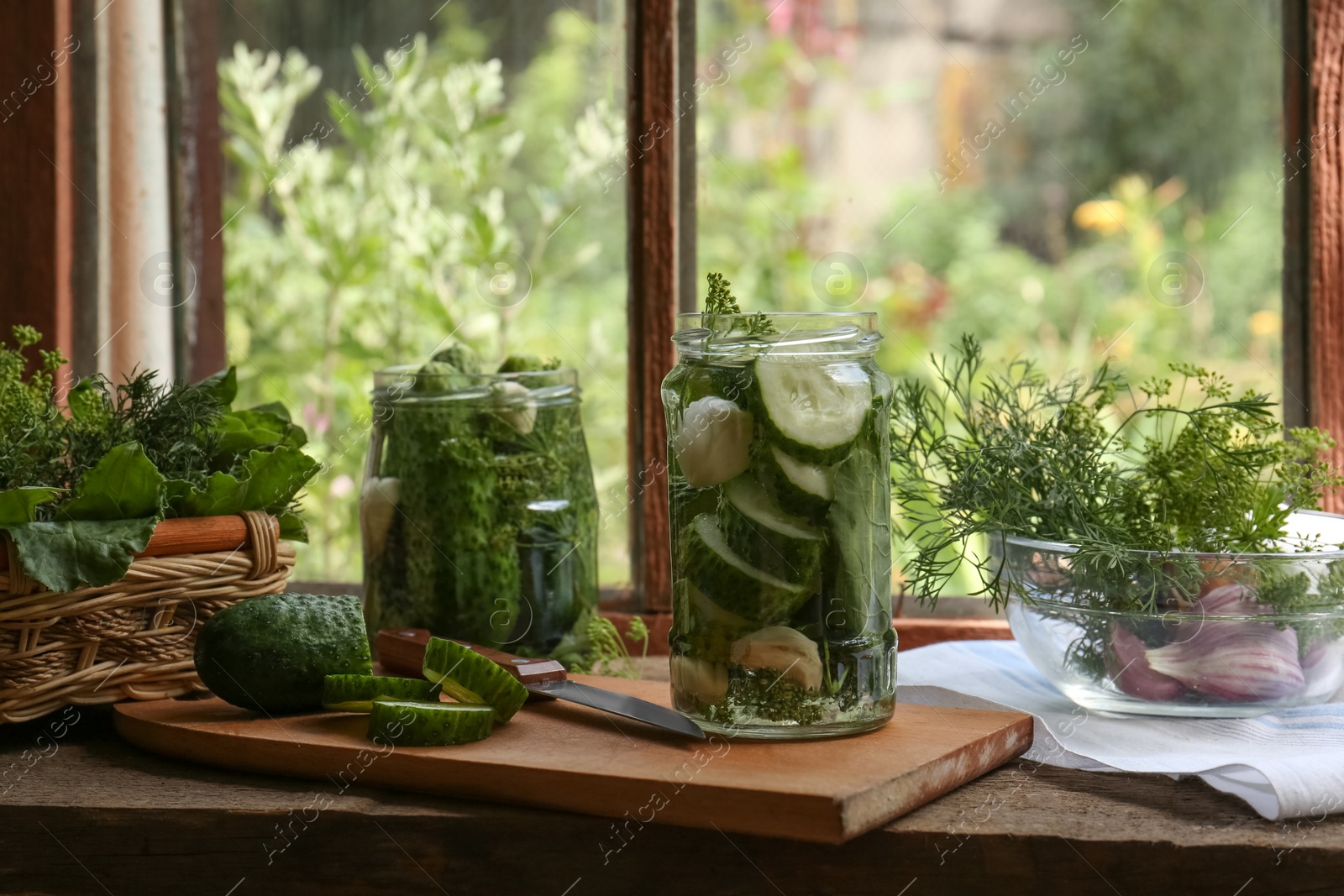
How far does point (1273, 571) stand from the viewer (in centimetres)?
93

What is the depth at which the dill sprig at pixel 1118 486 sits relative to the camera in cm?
98

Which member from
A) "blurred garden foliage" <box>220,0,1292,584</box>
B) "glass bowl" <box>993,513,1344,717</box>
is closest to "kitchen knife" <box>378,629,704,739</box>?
"glass bowl" <box>993,513,1344,717</box>

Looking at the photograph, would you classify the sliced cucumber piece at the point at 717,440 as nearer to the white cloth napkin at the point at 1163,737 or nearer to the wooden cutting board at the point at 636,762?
the wooden cutting board at the point at 636,762

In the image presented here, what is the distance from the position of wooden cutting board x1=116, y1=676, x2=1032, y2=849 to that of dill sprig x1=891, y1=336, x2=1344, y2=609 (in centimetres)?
15

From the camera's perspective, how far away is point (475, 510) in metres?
1.16

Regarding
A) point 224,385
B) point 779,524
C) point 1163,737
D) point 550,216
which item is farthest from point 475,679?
point 550,216

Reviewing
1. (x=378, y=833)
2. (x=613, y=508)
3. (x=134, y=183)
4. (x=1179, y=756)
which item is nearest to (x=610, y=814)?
(x=378, y=833)

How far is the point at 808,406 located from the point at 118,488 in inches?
21.7

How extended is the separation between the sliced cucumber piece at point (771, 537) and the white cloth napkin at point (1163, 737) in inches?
10.4

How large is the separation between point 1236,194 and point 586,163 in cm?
153

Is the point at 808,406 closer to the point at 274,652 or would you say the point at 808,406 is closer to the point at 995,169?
the point at 274,652

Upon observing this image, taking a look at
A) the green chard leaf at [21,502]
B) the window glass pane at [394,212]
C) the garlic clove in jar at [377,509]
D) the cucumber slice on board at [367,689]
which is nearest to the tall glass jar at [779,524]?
the cucumber slice on board at [367,689]

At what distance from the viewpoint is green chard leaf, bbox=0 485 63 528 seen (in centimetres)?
91

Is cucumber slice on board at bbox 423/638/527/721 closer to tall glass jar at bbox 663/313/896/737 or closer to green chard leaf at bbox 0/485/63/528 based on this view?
tall glass jar at bbox 663/313/896/737
